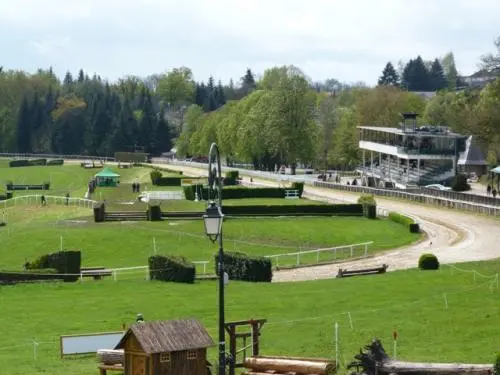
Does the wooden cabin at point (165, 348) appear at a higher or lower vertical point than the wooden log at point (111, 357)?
higher

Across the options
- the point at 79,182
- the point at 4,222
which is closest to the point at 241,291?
the point at 4,222

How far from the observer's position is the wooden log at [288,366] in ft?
70.4

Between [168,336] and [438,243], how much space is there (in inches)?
1567

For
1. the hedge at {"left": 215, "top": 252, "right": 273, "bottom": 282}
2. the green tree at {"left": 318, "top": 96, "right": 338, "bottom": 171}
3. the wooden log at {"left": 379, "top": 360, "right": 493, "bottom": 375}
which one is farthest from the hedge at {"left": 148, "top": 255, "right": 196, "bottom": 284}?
the green tree at {"left": 318, "top": 96, "right": 338, "bottom": 171}

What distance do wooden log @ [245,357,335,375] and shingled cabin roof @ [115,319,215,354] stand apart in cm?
123

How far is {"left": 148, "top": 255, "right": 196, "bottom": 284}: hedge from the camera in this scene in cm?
4191

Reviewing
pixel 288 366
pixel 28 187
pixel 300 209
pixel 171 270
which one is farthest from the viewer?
pixel 28 187

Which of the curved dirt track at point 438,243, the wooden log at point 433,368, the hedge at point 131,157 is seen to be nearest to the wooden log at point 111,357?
the wooden log at point 433,368

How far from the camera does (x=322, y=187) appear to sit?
335 ft

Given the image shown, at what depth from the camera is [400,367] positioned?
71.5 feet

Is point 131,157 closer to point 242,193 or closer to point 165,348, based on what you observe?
point 242,193

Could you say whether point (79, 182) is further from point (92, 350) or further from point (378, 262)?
point (92, 350)

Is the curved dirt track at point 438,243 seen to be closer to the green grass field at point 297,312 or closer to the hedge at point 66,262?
the green grass field at point 297,312

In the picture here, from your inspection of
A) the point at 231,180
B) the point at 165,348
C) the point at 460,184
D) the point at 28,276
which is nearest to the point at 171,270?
the point at 28,276
